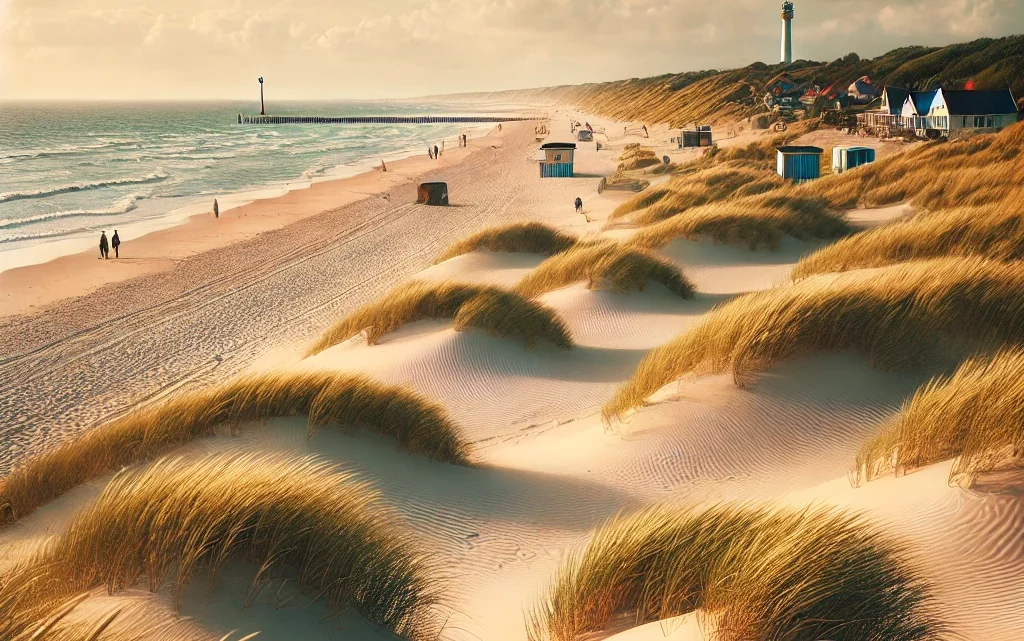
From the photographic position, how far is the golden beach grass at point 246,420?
Result: 19.7ft

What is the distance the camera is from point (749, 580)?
11.2 ft

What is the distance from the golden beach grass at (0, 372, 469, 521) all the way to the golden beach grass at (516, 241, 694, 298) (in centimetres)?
638

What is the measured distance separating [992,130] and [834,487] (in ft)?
129

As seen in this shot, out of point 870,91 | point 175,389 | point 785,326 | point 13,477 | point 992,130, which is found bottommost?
point 175,389

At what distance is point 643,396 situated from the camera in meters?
7.27

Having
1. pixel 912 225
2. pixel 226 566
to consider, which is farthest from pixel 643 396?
pixel 912 225

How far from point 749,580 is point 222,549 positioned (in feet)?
7.12

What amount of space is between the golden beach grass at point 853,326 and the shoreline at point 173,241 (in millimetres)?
15044

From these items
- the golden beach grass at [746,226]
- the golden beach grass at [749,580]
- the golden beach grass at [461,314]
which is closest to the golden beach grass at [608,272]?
the golden beach grass at [461,314]

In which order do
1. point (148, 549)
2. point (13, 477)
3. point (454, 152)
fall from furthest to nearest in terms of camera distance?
point (454, 152), point (13, 477), point (148, 549)

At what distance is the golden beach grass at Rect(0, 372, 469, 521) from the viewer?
600 cm

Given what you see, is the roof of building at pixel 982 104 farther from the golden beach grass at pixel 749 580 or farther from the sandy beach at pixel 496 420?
the golden beach grass at pixel 749 580

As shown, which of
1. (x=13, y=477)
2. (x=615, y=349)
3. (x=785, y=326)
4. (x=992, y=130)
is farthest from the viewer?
(x=992, y=130)

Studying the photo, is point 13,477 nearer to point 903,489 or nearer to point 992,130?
point 903,489
